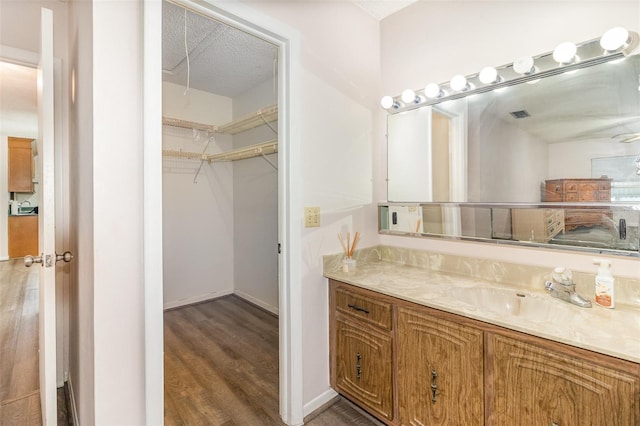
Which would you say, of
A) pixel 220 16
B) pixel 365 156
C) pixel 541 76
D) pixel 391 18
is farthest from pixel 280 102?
pixel 541 76

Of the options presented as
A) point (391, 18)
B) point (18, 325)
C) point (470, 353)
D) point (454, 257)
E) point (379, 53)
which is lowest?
point (18, 325)

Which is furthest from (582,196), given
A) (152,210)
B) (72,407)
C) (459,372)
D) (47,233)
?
Answer: (72,407)

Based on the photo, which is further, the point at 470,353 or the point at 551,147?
the point at 551,147

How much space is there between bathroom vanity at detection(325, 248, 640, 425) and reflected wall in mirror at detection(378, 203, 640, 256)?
0.20m

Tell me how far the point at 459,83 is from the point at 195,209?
3.00 m

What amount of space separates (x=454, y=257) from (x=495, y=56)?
1.15 m

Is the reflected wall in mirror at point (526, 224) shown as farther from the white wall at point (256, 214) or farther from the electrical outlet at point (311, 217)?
the white wall at point (256, 214)

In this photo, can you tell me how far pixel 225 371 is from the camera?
212 cm

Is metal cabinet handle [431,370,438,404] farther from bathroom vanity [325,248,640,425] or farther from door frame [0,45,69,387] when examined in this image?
door frame [0,45,69,387]

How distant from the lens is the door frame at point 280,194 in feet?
3.62

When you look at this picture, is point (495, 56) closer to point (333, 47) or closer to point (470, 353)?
point (333, 47)

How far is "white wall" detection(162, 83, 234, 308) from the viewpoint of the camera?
10.8 ft

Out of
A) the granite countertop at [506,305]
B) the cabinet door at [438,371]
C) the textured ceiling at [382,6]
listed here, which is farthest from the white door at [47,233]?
the textured ceiling at [382,6]

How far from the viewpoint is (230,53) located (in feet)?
8.43
